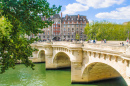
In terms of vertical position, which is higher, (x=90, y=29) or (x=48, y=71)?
(x=90, y=29)

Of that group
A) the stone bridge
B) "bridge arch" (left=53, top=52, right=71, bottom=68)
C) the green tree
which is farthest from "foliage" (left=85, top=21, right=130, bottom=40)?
the green tree

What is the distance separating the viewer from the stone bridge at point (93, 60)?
14.3 m

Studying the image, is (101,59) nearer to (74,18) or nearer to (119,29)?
(119,29)

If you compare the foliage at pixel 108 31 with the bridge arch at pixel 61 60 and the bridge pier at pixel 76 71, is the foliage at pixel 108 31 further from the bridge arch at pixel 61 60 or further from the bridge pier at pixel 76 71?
the bridge pier at pixel 76 71

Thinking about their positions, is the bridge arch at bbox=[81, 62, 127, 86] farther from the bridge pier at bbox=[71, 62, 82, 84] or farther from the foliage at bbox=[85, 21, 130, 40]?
the foliage at bbox=[85, 21, 130, 40]

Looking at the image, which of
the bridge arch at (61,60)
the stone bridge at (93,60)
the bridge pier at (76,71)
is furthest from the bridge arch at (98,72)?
the bridge arch at (61,60)

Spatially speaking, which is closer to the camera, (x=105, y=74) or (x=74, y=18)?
(x=105, y=74)

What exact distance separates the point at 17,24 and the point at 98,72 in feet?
61.5

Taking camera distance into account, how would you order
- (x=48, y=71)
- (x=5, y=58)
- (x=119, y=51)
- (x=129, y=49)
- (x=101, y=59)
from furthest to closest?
(x=48, y=71), (x=101, y=59), (x=119, y=51), (x=129, y=49), (x=5, y=58)

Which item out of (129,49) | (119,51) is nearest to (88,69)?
(119,51)

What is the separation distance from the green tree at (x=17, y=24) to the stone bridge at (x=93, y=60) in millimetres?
7448

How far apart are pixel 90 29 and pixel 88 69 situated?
40.9 metres

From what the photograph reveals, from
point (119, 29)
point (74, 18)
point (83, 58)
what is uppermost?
point (74, 18)

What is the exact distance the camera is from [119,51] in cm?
1434
